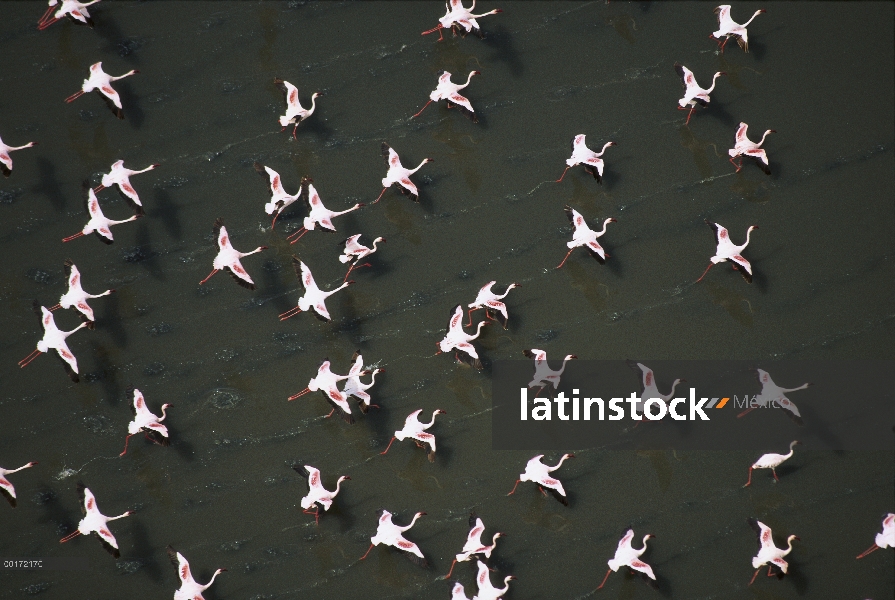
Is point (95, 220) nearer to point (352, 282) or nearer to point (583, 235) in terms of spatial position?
point (352, 282)

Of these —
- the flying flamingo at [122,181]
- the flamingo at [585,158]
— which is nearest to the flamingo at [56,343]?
the flying flamingo at [122,181]

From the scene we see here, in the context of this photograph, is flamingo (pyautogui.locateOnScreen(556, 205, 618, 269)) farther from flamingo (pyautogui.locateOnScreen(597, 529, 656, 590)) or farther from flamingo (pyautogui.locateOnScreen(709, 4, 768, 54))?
flamingo (pyautogui.locateOnScreen(597, 529, 656, 590))

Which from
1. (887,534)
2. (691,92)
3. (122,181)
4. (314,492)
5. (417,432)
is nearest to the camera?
(887,534)

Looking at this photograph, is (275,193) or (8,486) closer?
(8,486)

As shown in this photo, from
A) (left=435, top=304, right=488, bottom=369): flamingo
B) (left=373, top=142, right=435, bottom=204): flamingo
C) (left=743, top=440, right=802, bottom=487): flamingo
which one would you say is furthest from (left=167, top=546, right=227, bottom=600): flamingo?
(left=743, top=440, right=802, bottom=487): flamingo

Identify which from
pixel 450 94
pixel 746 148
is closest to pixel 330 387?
pixel 450 94

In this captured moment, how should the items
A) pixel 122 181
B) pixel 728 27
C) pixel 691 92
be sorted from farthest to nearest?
pixel 728 27 < pixel 691 92 < pixel 122 181
